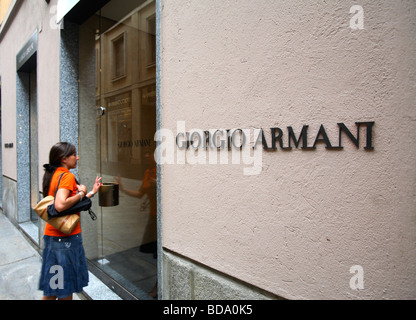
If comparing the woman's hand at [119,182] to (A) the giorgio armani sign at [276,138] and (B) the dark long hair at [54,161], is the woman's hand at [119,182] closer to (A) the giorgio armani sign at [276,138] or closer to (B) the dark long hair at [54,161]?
(B) the dark long hair at [54,161]

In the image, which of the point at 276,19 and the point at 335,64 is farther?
the point at 276,19

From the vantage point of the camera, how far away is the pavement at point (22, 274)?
4086 mm

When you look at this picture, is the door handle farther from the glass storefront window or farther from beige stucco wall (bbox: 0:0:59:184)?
beige stucco wall (bbox: 0:0:59:184)

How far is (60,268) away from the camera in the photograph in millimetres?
2959

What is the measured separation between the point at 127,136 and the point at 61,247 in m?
1.92

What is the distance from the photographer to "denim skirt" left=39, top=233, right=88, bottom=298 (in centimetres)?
296

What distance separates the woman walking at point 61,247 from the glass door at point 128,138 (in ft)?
3.41

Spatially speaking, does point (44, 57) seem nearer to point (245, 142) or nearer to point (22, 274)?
point (22, 274)

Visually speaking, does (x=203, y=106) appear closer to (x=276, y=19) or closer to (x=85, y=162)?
(x=276, y=19)

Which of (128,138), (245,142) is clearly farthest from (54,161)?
(245,142)

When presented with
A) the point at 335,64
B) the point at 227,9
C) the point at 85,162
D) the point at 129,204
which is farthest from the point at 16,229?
the point at 335,64

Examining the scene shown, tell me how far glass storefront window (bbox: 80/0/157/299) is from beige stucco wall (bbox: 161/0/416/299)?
148cm

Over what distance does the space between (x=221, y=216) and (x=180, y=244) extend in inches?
25.1

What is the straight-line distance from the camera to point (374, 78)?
58.9 inches
